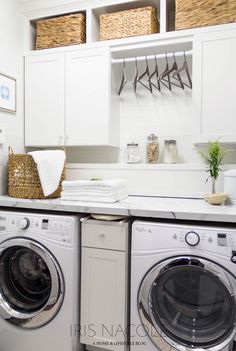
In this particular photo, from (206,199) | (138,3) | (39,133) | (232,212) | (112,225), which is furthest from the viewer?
(39,133)

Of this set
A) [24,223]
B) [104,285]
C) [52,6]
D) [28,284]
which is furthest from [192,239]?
[52,6]

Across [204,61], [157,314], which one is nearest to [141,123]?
[204,61]

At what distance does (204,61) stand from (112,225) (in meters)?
1.29

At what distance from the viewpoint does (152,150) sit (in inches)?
91.0

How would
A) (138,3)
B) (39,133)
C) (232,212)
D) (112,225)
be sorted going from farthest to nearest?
1. (39,133)
2. (138,3)
3. (112,225)
4. (232,212)

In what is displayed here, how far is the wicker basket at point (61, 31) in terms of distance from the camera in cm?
229

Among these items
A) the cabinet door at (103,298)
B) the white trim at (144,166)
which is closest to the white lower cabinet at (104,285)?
the cabinet door at (103,298)

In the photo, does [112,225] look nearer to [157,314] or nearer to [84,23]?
[157,314]

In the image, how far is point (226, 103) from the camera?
1916 millimetres

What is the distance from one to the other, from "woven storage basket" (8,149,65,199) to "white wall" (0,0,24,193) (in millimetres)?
207

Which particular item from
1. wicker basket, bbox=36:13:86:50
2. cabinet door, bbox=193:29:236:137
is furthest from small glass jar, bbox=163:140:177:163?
wicker basket, bbox=36:13:86:50

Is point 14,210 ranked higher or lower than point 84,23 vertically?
lower

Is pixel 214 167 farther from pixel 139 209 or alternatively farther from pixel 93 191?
pixel 93 191

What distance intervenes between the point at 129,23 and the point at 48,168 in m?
1.27
